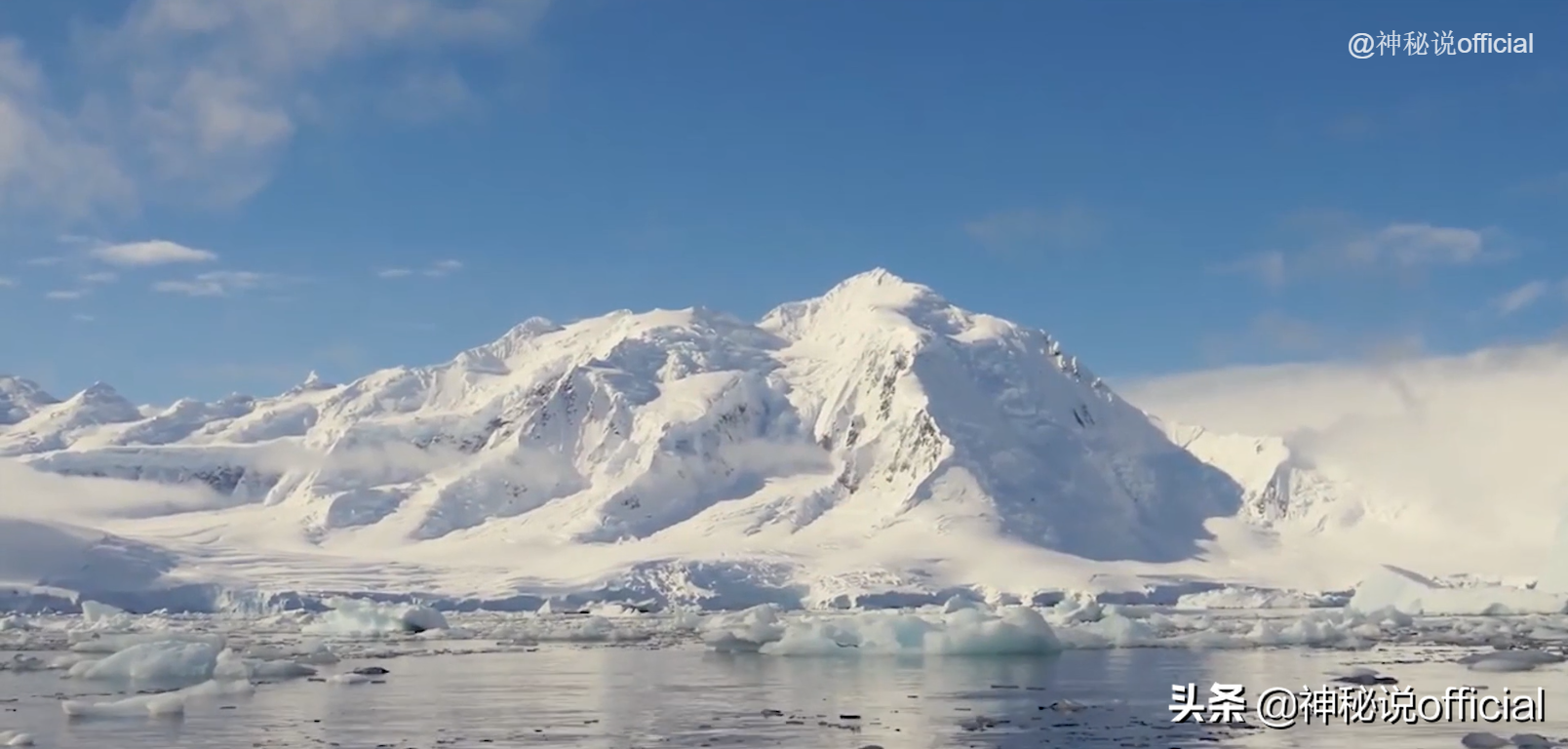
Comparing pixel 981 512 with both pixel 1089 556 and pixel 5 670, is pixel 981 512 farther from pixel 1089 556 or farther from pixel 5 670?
pixel 5 670

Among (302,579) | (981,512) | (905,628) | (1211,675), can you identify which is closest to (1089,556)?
(981,512)

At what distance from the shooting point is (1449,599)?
3430 inches

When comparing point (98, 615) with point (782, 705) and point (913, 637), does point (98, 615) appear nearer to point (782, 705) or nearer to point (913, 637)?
point (913, 637)

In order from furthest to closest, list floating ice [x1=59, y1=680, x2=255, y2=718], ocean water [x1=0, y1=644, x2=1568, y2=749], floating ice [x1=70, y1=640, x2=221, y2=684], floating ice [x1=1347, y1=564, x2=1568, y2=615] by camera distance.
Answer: floating ice [x1=1347, y1=564, x2=1568, y2=615] < floating ice [x1=70, y1=640, x2=221, y2=684] < floating ice [x1=59, y1=680, x2=255, y2=718] < ocean water [x1=0, y1=644, x2=1568, y2=749]

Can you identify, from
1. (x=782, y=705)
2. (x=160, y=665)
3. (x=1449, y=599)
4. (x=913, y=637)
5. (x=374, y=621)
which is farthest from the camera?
(x=1449, y=599)

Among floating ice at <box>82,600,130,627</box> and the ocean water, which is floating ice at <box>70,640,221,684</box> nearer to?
the ocean water

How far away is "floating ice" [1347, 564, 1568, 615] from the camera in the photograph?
3282 inches

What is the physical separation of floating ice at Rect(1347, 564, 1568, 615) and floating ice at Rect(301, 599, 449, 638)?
46.8 meters

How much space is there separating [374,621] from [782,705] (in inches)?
2004

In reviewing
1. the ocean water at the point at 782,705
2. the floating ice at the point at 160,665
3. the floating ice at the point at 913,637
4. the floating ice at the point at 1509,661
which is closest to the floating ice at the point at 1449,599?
the floating ice at the point at 913,637

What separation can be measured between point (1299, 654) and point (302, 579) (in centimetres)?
12101

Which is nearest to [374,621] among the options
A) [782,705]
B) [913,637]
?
[913,637]

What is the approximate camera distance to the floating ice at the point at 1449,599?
8338 cm

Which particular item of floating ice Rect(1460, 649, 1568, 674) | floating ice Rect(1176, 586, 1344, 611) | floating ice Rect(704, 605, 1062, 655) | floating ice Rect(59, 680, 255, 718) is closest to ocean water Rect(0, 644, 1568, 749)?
floating ice Rect(59, 680, 255, 718)
